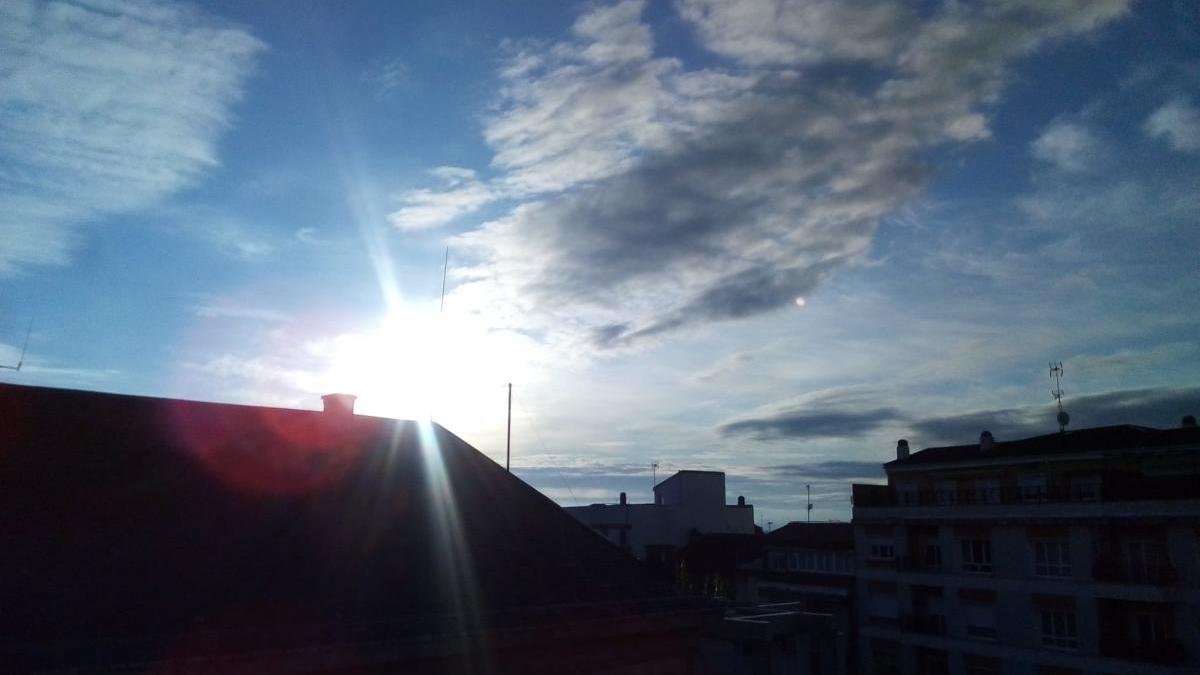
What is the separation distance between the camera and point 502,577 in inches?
631

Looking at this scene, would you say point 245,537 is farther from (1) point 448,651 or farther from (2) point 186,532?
(1) point 448,651

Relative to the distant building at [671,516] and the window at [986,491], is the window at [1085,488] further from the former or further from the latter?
the distant building at [671,516]

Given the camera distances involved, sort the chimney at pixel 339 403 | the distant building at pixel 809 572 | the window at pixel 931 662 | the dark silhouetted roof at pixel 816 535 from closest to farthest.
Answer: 1. the chimney at pixel 339 403
2. the window at pixel 931 662
3. the distant building at pixel 809 572
4. the dark silhouetted roof at pixel 816 535

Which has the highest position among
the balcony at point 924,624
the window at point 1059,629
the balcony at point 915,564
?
the balcony at point 915,564

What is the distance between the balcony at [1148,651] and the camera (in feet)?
109

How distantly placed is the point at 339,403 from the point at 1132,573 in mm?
34953

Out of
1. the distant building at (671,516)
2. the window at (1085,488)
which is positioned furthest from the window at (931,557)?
the distant building at (671,516)

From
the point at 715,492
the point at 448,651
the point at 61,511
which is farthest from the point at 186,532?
the point at 715,492

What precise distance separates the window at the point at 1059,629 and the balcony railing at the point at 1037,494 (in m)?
5.20

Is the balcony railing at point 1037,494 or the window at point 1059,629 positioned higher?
the balcony railing at point 1037,494

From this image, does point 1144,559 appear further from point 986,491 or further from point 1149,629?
point 986,491

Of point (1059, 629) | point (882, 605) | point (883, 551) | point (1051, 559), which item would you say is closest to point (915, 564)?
point (883, 551)

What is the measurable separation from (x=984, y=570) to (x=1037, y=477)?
5.56 m

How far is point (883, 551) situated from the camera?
4816 cm
